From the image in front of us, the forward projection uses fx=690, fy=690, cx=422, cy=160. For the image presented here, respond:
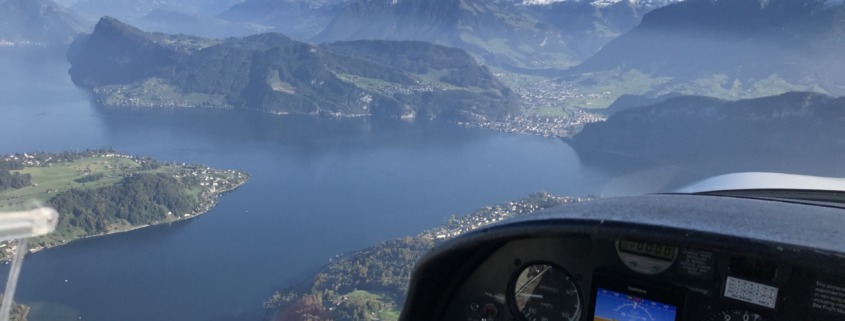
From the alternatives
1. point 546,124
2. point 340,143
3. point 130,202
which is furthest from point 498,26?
point 130,202

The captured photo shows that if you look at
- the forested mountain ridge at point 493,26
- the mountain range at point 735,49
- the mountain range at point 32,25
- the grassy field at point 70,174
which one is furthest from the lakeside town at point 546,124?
the mountain range at point 32,25

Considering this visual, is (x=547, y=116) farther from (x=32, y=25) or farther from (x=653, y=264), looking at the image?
(x=32, y=25)

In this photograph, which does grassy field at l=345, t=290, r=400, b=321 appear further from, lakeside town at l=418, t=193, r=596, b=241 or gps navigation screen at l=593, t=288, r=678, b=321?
gps navigation screen at l=593, t=288, r=678, b=321

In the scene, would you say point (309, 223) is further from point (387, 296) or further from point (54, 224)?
point (54, 224)

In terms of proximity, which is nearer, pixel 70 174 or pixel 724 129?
pixel 70 174

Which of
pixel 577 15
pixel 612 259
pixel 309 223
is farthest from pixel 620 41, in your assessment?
pixel 612 259

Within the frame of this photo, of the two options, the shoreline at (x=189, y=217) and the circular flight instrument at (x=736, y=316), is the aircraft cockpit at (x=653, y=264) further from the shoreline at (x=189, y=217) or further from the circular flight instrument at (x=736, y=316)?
the shoreline at (x=189, y=217)

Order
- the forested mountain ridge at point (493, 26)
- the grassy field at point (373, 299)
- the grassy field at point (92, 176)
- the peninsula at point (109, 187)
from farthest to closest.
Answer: the forested mountain ridge at point (493, 26) → the peninsula at point (109, 187) → the grassy field at point (92, 176) → the grassy field at point (373, 299)
